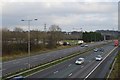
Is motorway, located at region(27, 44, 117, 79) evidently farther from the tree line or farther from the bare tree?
the bare tree

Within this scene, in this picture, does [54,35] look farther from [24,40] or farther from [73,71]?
[73,71]

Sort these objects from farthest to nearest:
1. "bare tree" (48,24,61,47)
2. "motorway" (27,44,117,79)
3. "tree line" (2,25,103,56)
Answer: "bare tree" (48,24,61,47) → "tree line" (2,25,103,56) → "motorway" (27,44,117,79)

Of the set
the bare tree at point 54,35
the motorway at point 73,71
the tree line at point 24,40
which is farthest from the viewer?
the bare tree at point 54,35

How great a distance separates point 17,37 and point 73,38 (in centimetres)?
11806

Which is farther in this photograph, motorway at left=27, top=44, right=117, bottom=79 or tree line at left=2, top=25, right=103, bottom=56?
tree line at left=2, top=25, right=103, bottom=56

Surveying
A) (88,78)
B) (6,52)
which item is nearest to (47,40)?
(6,52)

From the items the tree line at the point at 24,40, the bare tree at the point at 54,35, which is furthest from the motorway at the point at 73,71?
the bare tree at the point at 54,35

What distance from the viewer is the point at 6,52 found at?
72.9 meters

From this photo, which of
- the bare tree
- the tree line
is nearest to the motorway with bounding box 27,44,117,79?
the tree line

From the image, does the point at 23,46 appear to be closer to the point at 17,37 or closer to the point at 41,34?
the point at 17,37

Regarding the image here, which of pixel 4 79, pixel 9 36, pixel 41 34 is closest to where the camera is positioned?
pixel 4 79

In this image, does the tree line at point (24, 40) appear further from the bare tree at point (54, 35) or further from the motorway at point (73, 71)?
the motorway at point (73, 71)

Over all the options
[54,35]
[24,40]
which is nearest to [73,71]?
[24,40]

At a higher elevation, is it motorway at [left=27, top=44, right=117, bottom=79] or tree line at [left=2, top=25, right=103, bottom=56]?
tree line at [left=2, top=25, right=103, bottom=56]
